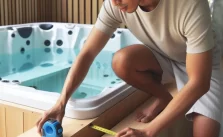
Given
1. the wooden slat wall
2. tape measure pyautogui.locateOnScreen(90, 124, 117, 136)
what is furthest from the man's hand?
the wooden slat wall

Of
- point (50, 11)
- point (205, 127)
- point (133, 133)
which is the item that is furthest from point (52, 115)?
point (50, 11)

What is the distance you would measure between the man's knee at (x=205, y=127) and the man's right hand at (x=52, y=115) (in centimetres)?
49

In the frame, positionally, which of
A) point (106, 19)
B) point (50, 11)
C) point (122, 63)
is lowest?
point (50, 11)

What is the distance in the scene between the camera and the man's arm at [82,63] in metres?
1.17

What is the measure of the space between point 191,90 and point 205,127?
0.95 ft

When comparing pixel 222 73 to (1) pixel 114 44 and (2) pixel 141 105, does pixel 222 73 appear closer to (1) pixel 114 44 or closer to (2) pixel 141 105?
(2) pixel 141 105

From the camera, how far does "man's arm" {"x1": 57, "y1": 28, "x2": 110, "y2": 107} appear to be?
1.17 m

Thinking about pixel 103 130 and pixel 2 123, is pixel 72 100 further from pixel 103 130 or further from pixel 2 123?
pixel 2 123

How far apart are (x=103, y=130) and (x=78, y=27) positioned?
67.6 inches

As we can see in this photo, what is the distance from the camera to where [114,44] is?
261 centimetres

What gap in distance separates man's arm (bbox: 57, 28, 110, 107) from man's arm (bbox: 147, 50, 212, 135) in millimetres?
343

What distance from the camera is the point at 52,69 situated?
7.50ft

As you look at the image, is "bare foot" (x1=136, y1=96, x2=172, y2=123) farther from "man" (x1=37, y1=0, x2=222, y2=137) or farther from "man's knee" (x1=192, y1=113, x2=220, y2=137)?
"man's knee" (x1=192, y1=113, x2=220, y2=137)

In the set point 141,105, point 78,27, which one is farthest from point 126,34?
point 141,105
